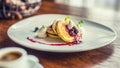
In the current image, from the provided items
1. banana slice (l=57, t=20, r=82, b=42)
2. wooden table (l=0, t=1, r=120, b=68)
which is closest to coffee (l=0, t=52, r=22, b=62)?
wooden table (l=0, t=1, r=120, b=68)

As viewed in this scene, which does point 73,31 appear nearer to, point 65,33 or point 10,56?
point 65,33

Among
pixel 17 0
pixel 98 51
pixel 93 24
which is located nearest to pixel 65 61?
pixel 98 51

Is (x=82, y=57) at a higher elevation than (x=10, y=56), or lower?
lower

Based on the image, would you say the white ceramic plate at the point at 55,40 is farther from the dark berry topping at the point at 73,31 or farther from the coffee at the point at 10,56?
the coffee at the point at 10,56

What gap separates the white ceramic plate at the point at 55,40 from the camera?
0.89m

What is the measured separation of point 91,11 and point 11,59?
33.8 inches

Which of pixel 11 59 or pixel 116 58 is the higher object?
pixel 11 59

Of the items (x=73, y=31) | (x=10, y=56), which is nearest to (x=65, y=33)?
(x=73, y=31)

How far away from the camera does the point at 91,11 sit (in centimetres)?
146

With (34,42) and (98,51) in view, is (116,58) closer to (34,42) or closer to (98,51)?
(98,51)

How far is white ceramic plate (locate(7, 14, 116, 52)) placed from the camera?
89cm

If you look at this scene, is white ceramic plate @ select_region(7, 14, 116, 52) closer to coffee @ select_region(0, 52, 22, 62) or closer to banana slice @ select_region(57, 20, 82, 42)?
banana slice @ select_region(57, 20, 82, 42)

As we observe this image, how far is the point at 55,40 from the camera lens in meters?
0.98

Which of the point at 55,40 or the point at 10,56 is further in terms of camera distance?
the point at 55,40
